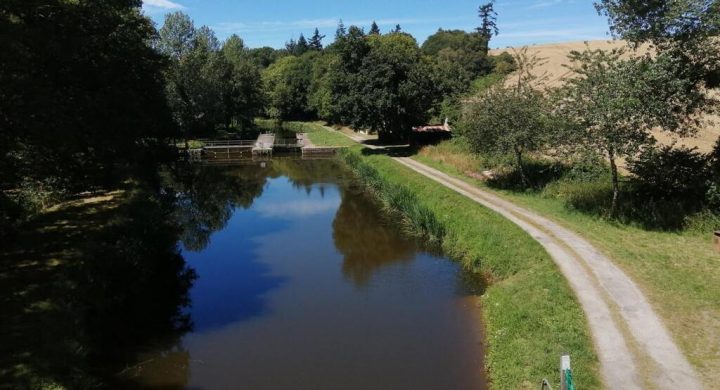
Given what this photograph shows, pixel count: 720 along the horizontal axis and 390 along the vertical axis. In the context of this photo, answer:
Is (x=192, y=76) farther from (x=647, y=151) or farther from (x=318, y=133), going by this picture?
(x=647, y=151)

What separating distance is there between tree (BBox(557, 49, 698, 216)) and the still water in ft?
24.5

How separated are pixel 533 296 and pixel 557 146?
872 centimetres

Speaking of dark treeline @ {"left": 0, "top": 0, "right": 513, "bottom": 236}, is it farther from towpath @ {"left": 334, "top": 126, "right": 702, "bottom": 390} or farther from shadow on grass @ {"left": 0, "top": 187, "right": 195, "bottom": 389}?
towpath @ {"left": 334, "top": 126, "right": 702, "bottom": 390}

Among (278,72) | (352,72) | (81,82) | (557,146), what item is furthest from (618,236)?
(278,72)

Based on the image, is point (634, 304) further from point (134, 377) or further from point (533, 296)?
point (134, 377)

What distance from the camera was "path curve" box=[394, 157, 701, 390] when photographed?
1016cm

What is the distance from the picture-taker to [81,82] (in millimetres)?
17766

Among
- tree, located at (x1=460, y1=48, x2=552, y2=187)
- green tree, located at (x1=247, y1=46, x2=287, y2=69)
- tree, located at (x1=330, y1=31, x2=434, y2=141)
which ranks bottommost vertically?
tree, located at (x1=460, y1=48, x2=552, y2=187)

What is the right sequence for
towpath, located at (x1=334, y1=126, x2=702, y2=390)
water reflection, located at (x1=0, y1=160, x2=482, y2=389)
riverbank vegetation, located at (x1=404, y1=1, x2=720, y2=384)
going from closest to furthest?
towpath, located at (x1=334, y1=126, x2=702, y2=390)
water reflection, located at (x1=0, y1=160, x2=482, y2=389)
riverbank vegetation, located at (x1=404, y1=1, x2=720, y2=384)

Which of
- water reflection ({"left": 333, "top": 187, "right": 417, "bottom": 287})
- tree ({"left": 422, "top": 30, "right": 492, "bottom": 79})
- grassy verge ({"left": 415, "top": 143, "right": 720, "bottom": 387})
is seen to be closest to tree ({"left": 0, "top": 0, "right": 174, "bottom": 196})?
water reflection ({"left": 333, "top": 187, "right": 417, "bottom": 287})

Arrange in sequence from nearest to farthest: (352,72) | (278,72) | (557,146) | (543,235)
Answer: (543,235)
(557,146)
(352,72)
(278,72)

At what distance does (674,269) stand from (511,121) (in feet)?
43.0

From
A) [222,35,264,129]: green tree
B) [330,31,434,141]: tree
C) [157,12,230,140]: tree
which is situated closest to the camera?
[330,31,434,141]: tree

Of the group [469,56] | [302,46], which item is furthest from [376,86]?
[302,46]
